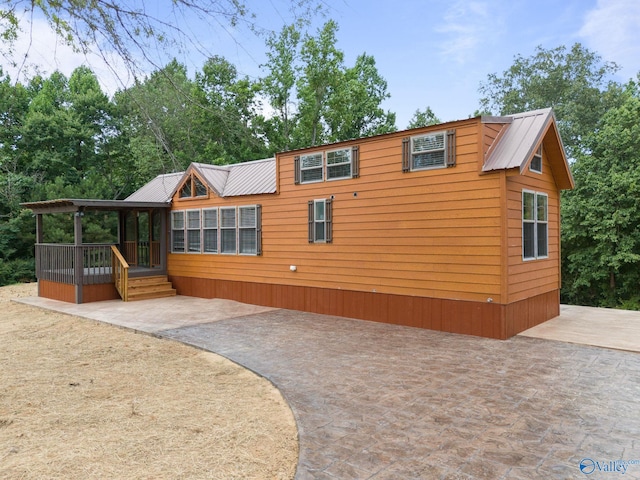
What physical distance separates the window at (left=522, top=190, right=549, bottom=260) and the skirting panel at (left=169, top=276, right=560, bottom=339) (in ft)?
2.79

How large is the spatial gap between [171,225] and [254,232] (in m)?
3.40

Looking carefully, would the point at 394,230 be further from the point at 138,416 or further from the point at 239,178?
the point at 138,416

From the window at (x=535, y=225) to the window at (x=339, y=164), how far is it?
10.7ft

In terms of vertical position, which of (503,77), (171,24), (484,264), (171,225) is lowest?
(484,264)

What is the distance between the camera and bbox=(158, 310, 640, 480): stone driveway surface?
296cm

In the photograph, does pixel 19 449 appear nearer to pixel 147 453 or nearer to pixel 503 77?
pixel 147 453

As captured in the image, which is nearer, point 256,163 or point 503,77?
point 256,163

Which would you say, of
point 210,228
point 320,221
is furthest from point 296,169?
point 210,228

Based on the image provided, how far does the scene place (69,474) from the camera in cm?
281

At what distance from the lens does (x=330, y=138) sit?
23.2 m

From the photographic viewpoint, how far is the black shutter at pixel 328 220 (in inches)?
345

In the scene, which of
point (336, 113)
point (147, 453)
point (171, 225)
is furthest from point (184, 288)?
point (336, 113)

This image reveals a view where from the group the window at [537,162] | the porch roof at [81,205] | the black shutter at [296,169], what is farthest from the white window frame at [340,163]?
the porch roof at [81,205]

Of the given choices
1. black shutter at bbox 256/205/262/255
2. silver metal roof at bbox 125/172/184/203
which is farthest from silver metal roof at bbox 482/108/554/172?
silver metal roof at bbox 125/172/184/203
